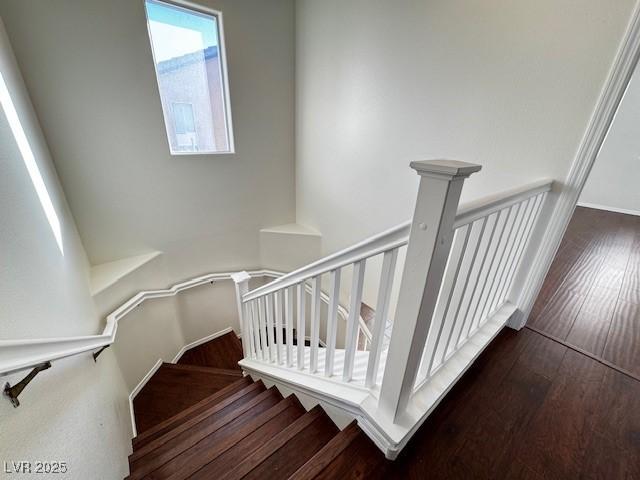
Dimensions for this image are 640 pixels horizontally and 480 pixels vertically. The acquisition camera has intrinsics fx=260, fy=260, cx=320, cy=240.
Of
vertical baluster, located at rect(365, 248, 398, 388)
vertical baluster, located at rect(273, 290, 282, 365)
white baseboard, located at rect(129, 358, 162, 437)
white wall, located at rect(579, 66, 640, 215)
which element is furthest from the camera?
white wall, located at rect(579, 66, 640, 215)

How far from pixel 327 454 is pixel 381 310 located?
60 centimetres

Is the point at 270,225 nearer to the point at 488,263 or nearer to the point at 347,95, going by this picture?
the point at 347,95

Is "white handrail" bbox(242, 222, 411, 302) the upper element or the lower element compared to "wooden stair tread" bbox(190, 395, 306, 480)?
upper

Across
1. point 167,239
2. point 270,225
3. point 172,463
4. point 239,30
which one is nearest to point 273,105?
point 239,30

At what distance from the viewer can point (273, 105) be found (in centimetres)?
318

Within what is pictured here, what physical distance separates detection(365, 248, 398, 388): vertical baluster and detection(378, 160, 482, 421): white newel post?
7cm

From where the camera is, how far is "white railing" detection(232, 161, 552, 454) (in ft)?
2.18

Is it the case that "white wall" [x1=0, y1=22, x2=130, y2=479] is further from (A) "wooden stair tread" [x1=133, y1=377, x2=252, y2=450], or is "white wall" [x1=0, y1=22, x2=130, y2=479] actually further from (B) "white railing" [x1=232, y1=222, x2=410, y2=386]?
(B) "white railing" [x1=232, y1=222, x2=410, y2=386]

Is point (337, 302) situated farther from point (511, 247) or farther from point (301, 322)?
point (511, 247)

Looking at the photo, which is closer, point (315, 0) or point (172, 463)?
point (172, 463)

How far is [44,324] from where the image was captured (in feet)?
3.69

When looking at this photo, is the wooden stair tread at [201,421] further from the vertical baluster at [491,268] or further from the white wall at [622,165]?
the white wall at [622,165]

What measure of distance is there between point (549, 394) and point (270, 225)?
3.24 m

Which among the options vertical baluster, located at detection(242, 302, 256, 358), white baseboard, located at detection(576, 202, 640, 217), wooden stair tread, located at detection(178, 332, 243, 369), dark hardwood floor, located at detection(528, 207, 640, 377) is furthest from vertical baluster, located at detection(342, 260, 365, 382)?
white baseboard, located at detection(576, 202, 640, 217)
